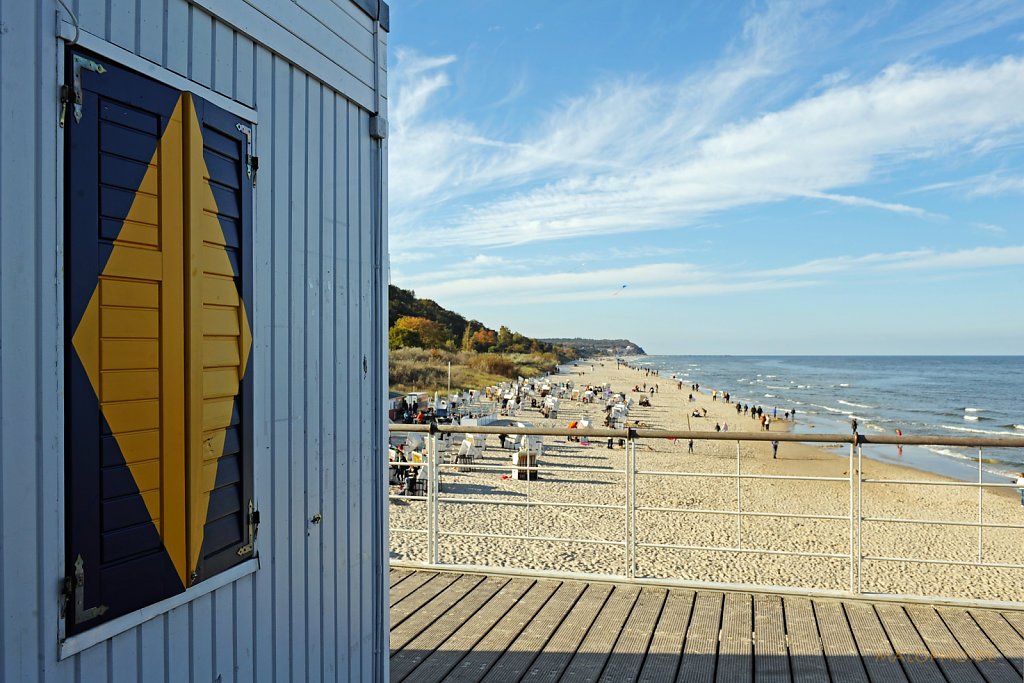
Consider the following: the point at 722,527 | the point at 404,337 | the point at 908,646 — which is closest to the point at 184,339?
the point at 908,646

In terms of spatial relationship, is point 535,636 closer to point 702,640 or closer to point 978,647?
point 702,640

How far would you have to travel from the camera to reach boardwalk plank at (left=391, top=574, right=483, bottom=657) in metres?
2.96

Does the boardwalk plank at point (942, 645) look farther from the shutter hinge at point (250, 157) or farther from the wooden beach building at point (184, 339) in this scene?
the shutter hinge at point (250, 157)

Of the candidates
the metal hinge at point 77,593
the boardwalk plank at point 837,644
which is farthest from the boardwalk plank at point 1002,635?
the metal hinge at point 77,593

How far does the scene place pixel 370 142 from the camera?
230cm

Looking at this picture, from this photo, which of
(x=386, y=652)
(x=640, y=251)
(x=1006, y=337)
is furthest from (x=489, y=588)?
(x=1006, y=337)

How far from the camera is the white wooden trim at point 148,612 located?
1.17 m

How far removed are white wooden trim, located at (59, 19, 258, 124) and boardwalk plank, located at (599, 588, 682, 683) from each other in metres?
2.51

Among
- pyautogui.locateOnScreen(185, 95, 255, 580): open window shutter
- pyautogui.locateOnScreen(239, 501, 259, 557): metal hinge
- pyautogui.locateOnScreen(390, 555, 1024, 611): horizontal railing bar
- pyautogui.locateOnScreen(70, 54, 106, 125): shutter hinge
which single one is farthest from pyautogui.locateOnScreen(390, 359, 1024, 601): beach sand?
pyautogui.locateOnScreen(70, 54, 106, 125): shutter hinge

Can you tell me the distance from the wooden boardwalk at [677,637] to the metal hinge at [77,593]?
5.55ft

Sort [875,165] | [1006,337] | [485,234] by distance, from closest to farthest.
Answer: [485,234] < [875,165] < [1006,337]

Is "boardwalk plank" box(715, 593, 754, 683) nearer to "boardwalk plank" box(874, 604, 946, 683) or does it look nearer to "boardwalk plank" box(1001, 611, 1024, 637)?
"boardwalk plank" box(874, 604, 946, 683)

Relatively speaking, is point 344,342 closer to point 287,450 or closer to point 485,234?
point 287,450

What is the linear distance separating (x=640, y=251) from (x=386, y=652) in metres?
41.6
